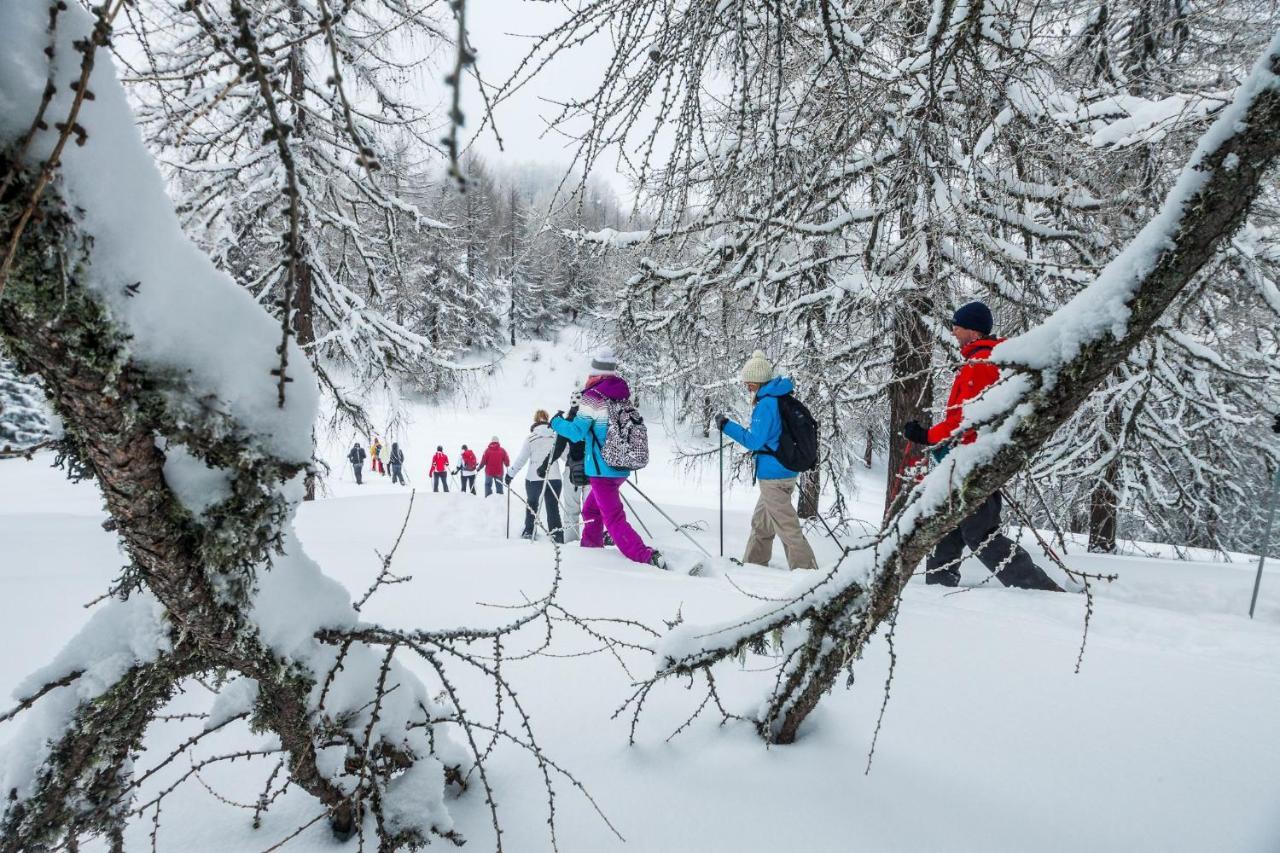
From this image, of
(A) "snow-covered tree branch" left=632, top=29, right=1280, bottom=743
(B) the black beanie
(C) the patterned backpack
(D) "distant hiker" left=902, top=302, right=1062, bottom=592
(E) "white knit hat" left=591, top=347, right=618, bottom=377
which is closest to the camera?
(A) "snow-covered tree branch" left=632, top=29, right=1280, bottom=743

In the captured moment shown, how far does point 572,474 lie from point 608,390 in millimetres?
1057

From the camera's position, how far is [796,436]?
477 centimetres

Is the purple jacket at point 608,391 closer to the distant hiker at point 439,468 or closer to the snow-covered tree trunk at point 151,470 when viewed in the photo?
the snow-covered tree trunk at point 151,470

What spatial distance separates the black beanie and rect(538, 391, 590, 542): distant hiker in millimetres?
2880

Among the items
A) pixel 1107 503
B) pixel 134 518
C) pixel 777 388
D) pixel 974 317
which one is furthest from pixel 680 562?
pixel 1107 503

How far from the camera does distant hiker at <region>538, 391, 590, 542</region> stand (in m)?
5.42

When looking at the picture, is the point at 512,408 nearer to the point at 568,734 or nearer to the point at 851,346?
the point at 851,346

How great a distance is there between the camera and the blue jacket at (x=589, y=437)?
4.93 meters

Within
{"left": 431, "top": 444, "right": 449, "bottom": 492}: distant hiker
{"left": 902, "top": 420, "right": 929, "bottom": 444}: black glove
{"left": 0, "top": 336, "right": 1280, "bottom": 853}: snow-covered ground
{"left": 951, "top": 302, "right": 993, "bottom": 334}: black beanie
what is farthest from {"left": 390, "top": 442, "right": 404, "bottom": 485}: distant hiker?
{"left": 951, "top": 302, "right": 993, "bottom": 334}: black beanie

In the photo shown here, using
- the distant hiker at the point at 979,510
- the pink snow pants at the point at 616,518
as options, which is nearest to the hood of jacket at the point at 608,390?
the pink snow pants at the point at 616,518

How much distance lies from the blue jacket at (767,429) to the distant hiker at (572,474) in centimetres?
140

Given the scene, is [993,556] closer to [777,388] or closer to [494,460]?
[777,388]

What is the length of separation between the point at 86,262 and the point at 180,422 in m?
0.26

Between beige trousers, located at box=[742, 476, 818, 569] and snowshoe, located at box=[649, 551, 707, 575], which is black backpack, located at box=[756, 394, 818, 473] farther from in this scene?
snowshoe, located at box=[649, 551, 707, 575]
